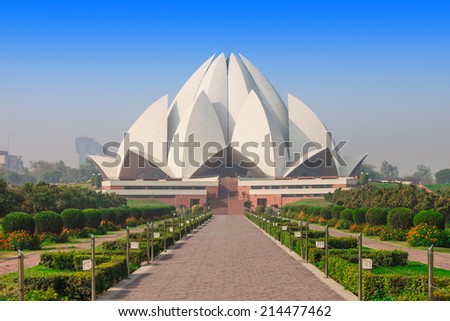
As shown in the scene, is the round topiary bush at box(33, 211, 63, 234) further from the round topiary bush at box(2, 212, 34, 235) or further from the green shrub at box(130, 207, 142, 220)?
the green shrub at box(130, 207, 142, 220)

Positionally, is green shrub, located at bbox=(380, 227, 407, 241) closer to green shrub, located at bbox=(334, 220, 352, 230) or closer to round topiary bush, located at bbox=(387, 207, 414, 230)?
round topiary bush, located at bbox=(387, 207, 414, 230)

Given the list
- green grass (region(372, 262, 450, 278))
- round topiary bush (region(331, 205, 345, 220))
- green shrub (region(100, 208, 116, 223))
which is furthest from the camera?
round topiary bush (region(331, 205, 345, 220))

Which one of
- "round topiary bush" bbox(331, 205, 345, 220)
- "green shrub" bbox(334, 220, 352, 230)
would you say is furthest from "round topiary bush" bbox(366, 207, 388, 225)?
"round topiary bush" bbox(331, 205, 345, 220)

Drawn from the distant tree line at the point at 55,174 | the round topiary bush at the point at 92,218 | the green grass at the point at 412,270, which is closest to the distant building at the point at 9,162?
the distant tree line at the point at 55,174

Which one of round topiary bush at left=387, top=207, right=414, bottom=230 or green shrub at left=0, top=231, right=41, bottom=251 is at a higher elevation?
round topiary bush at left=387, top=207, right=414, bottom=230

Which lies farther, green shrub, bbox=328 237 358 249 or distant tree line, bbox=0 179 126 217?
distant tree line, bbox=0 179 126 217

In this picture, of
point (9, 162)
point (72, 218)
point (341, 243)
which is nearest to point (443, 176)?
point (72, 218)

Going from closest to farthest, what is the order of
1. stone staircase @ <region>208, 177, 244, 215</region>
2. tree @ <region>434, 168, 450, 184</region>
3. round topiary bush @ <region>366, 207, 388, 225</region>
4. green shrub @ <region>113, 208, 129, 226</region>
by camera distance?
round topiary bush @ <region>366, 207, 388, 225</region> < green shrub @ <region>113, 208, 129, 226</region> < stone staircase @ <region>208, 177, 244, 215</region> < tree @ <region>434, 168, 450, 184</region>

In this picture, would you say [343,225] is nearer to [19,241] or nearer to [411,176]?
[19,241]

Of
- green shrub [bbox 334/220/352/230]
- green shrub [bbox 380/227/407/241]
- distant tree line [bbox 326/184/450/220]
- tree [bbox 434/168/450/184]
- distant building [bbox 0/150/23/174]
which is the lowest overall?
green shrub [bbox 334/220/352/230]
